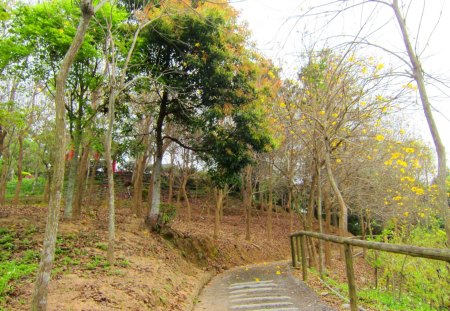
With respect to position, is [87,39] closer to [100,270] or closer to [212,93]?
[212,93]

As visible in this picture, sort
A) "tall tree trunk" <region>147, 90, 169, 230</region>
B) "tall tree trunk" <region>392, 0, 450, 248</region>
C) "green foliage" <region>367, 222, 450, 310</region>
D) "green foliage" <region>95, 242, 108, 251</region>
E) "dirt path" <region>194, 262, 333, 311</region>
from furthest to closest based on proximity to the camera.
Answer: "tall tree trunk" <region>147, 90, 169, 230</region> → "green foliage" <region>95, 242, 108, 251</region> → "green foliage" <region>367, 222, 450, 310</region> → "dirt path" <region>194, 262, 333, 311</region> → "tall tree trunk" <region>392, 0, 450, 248</region>

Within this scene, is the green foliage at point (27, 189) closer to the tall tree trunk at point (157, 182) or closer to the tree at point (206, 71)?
the tall tree trunk at point (157, 182)

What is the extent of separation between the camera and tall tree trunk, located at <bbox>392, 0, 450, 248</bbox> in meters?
3.85

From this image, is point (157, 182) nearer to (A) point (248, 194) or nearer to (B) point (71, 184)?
(B) point (71, 184)

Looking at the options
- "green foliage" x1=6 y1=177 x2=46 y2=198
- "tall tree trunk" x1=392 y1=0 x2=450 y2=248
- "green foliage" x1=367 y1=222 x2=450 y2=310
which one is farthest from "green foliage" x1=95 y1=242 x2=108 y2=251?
"green foliage" x1=6 y1=177 x2=46 y2=198

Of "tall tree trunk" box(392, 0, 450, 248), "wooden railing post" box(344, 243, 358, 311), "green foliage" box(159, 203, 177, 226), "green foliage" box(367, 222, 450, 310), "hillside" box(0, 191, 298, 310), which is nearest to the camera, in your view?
"tall tree trunk" box(392, 0, 450, 248)

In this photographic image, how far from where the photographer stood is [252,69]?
36.0 ft

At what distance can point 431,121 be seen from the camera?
13.1 feet

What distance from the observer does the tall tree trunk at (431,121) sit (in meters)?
3.85

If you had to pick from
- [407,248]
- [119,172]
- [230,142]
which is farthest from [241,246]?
[119,172]

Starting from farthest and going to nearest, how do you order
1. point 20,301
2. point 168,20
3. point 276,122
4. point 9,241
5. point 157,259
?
1. point 276,122
2. point 168,20
3. point 157,259
4. point 9,241
5. point 20,301

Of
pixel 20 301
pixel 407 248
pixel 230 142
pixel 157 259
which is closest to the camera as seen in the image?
pixel 407 248

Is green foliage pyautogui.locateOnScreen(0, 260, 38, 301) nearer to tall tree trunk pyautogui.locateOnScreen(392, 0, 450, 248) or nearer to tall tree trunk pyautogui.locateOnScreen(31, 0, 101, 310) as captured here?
tall tree trunk pyautogui.locateOnScreen(31, 0, 101, 310)

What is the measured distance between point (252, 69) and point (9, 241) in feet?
27.3
